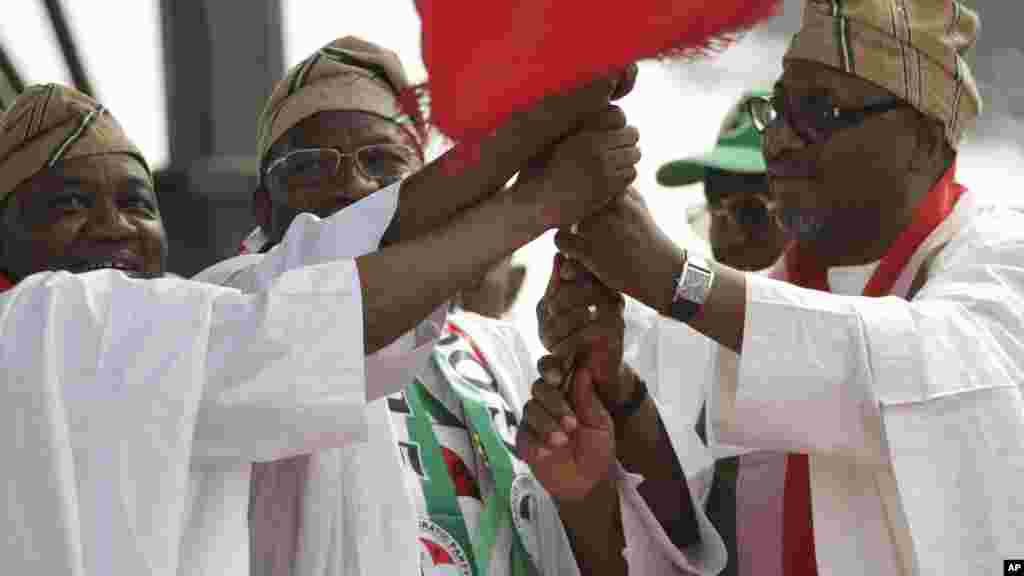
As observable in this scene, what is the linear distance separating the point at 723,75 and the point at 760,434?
850 millimetres

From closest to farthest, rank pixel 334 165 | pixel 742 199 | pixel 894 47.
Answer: pixel 334 165
pixel 894 47
pixel 742 199

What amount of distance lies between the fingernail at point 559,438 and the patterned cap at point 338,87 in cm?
83

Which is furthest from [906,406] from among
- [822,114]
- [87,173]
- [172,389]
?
[87,173]

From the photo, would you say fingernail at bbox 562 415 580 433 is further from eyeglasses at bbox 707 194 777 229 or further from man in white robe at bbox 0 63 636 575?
eyeglasses at bbox 707 194 777 229

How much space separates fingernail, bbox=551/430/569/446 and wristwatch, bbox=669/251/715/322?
41 centimetres

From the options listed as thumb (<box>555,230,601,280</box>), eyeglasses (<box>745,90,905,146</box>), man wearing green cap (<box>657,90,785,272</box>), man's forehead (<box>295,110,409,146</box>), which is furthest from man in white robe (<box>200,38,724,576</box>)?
man wearing green cap (<box>657,90,785,272</box>)

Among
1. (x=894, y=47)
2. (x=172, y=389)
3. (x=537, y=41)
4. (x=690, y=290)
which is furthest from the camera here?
(x=894, y=47)

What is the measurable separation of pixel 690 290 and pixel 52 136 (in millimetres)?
1401

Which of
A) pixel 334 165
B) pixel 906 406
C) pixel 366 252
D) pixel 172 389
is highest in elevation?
pixel 366 252

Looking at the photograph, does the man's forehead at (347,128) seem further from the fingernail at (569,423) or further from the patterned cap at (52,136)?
the fingernail at (569,423)

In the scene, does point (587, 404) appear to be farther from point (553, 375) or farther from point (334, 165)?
point (334, 165)

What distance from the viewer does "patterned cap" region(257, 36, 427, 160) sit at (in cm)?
456

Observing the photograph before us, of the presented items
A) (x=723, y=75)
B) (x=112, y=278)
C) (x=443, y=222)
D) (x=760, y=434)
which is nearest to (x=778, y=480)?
(x=760, y=434)

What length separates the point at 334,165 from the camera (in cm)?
449
